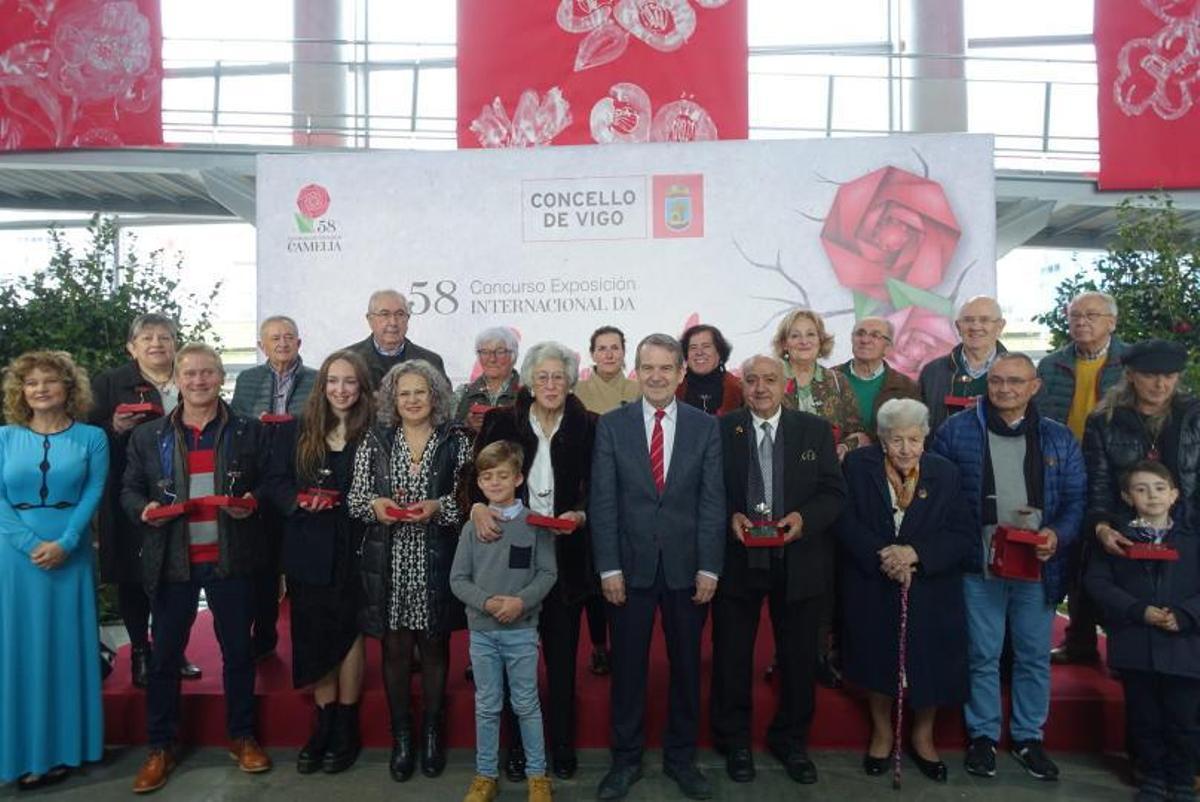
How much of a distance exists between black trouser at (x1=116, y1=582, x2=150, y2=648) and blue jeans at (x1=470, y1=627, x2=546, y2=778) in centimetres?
167

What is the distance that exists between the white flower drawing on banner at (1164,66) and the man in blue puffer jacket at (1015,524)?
4.65 meters

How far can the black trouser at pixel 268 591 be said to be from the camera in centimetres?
357

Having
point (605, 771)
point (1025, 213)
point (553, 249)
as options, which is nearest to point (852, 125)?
point (1025, 213)

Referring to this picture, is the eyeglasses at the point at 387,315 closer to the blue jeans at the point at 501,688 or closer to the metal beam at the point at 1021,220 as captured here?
the blue jeans at the point at 501,688

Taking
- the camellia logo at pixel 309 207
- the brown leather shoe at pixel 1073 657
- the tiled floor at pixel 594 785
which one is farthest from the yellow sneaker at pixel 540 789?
the camellia logo at pixel 309 207

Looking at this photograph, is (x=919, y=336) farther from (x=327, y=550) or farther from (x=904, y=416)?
(x=327, y=550)

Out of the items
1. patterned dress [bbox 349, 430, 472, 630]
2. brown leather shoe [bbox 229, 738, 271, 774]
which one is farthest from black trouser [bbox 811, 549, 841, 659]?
brown leather shoe [bbox 229, 738, 271, 774]

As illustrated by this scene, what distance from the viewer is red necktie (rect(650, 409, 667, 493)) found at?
309cm

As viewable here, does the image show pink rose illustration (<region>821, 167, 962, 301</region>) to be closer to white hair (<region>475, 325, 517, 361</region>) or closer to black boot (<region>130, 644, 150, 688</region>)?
white hair (<region>475, 325, 517, 361</region>)

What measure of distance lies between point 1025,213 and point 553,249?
14.4ft

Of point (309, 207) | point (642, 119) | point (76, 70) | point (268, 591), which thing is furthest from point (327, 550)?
point (76, 70)

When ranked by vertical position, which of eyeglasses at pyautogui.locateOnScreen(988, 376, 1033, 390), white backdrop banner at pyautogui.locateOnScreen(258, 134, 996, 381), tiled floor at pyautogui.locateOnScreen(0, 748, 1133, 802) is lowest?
tiled floor at pyautogui.locateOnScreen(0, 748, 1133, 802)

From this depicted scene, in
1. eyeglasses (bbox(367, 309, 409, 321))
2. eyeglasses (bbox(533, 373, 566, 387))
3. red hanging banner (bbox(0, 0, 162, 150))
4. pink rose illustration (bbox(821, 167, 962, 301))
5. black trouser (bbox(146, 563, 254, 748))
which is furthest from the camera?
red hanging banner (bbox(0, 0, 162, 150))

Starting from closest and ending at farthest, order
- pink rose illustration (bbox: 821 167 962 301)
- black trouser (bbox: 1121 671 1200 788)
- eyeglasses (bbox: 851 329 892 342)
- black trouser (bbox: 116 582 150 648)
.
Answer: black trouser (bbox: 1121 671 1200 788) < black trouser (bbox: 116 582 150 648) < eyeglasses (bbox: 851 329 892 342) < pink rose illustration (bbox: 821 167 962 301)
